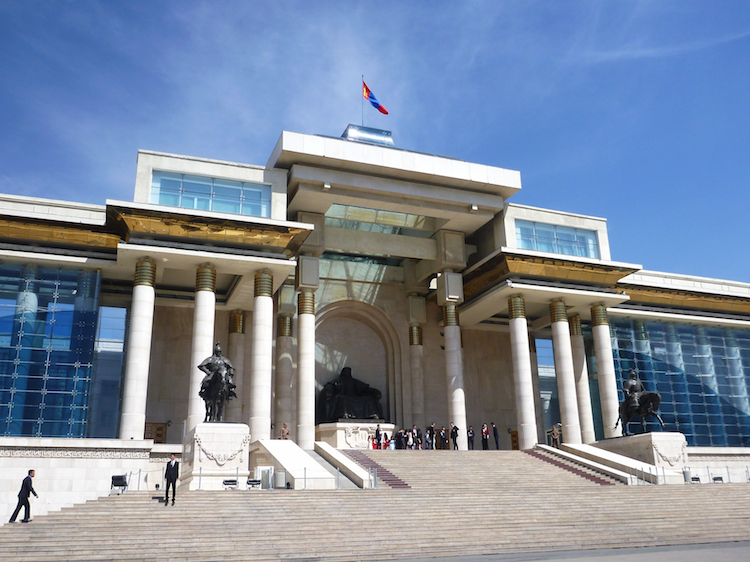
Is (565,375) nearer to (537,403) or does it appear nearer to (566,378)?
(566,378)

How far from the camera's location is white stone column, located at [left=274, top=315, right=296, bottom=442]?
32125 mm

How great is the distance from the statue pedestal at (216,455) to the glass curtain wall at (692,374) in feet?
73.5

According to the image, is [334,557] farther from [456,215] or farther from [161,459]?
[456,215]

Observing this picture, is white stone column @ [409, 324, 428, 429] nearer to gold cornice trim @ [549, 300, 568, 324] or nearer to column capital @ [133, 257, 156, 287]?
gold cornice trim @ [549, 300, 568, 324]

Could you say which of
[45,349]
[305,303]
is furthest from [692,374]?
[45,349]

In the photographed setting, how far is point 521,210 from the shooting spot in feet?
113

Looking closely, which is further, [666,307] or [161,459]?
[666,307]

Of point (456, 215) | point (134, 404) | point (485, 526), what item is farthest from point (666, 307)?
point (134, 404)

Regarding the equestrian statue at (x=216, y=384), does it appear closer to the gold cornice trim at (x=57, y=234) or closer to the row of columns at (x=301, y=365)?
the row of columns at (x=301, y=365)

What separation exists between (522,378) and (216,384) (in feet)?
49.2

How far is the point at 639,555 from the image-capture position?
14297 mm

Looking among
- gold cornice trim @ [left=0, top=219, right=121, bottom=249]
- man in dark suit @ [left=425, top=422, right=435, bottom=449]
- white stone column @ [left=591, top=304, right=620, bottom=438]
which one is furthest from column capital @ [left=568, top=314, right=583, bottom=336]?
gold cornice trim @ [left=0, top=219, right=121, bottom=249]

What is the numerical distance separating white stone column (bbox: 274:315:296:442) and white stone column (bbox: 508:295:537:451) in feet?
34.5

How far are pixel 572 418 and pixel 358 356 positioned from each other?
473 inches
